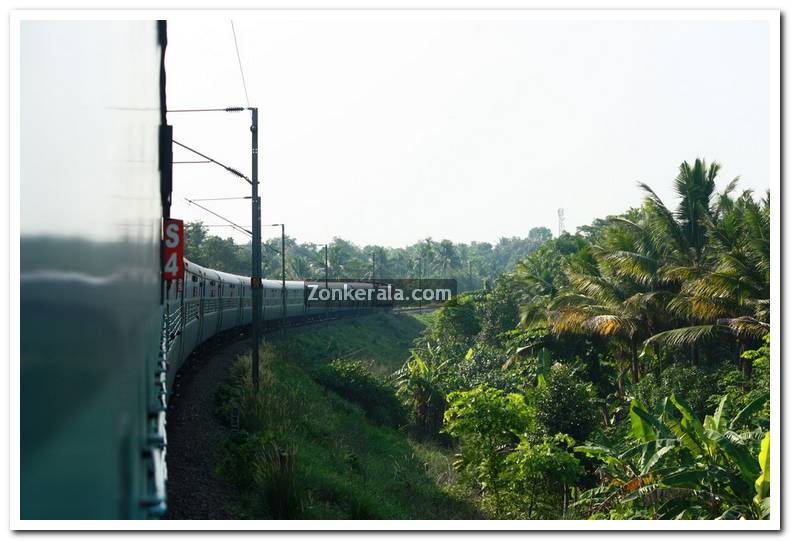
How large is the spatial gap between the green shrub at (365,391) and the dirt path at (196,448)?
22.6 feet

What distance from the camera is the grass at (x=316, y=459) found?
1116cm

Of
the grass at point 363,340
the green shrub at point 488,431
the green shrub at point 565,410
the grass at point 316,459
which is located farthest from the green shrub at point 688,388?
the grass at point 363,340

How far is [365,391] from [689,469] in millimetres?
15551

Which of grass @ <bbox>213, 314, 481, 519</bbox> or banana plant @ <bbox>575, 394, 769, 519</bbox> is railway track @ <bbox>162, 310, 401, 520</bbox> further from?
banana plant @ <bbox>575, 394, 769, 519</bbox>

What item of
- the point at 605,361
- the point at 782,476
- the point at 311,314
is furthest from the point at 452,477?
the point at 311,314

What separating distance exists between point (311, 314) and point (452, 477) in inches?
1266

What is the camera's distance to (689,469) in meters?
11.6

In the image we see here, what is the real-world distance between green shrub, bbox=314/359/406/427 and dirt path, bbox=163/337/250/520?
6879 mm

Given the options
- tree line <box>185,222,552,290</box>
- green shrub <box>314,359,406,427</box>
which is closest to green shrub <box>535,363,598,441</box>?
green shrub <box>314,359,406,427</box>

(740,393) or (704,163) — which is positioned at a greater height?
(704,163)

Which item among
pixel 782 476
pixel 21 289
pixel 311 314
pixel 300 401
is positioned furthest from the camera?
pixel 311 314

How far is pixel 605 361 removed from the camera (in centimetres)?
2805

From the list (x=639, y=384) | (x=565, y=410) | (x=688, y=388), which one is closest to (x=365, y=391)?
(x=565, y=410)
